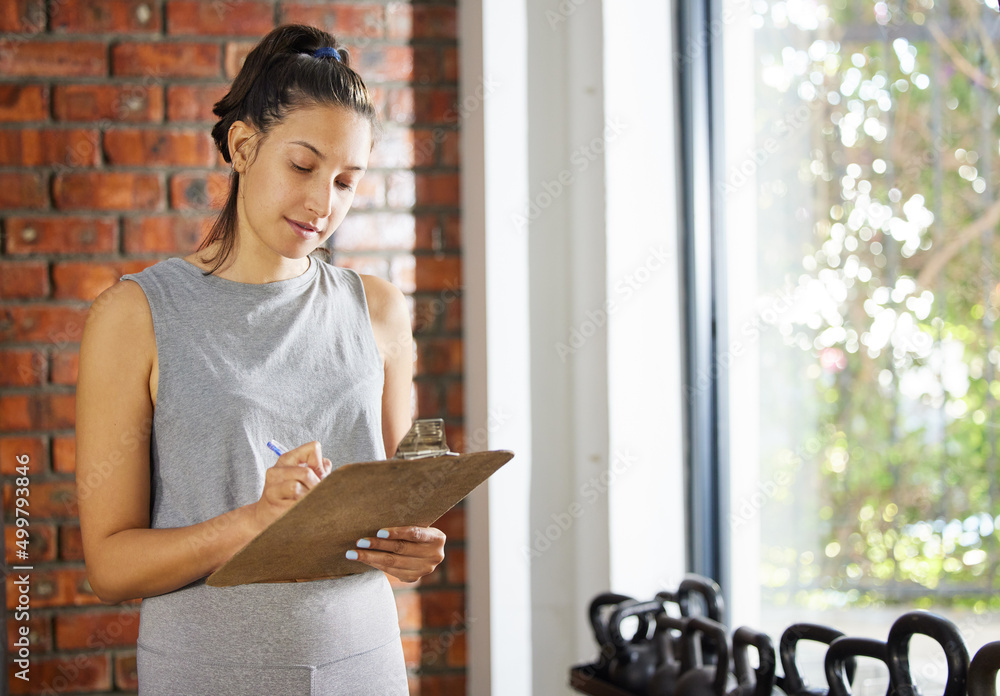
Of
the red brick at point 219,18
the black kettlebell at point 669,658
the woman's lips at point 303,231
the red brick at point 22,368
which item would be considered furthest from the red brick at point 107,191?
the black kettlebell at point 669,658

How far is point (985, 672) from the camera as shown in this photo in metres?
0.89

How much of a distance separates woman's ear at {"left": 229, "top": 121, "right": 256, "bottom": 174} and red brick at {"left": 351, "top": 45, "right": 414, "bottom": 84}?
771 mm

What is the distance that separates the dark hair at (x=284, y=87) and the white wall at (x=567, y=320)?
650 millimetres

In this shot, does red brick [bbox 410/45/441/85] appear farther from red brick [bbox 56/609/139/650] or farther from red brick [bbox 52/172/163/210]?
red brick [bbox 56/609/139/650]

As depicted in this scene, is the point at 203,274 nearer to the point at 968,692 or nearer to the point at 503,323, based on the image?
the point at 503,323

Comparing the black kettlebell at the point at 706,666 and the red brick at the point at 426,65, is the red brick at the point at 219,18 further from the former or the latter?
the black kettlebell at the point at 706,666

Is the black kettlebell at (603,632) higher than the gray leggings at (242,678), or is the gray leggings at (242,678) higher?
the gray leggings at (242,678)

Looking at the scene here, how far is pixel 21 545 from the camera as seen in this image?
65.4 inches

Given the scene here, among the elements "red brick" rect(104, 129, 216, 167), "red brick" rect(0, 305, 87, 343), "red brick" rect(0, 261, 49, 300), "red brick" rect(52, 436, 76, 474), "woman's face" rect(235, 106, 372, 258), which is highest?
"red brick" rect(104, 129, 216, 167)

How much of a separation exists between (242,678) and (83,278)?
104 cm

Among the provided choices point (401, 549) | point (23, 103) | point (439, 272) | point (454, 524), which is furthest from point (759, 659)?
point (23, 103)

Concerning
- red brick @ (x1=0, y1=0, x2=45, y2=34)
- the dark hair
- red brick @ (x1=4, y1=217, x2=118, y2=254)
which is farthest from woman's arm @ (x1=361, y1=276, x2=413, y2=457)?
red brick @ (x1=0, y1=0, x2=45, y2=34)

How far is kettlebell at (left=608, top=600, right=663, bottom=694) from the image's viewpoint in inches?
53.5

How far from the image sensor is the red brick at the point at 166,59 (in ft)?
5.60
